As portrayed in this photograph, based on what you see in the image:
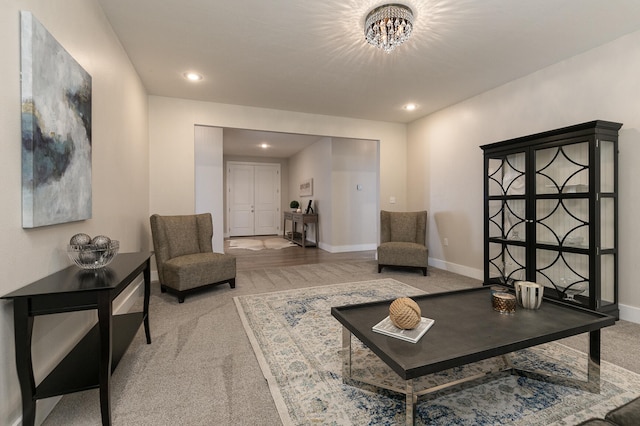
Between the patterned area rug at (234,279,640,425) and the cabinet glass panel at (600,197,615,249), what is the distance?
49.2 inches

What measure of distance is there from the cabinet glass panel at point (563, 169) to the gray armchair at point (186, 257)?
11.1ft

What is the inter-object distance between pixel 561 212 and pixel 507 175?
2.21 feet

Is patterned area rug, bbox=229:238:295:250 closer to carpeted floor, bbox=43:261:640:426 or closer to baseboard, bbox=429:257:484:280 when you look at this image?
baseboard, bbox=429:257:484:280

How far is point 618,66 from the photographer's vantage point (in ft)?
8.46

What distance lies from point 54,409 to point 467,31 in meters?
3.65

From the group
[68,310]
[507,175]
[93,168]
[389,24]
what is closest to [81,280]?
[68,310]

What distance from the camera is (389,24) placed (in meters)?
2.15

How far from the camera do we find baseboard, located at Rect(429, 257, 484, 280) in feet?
12.9

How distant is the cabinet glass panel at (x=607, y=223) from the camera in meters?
2.60

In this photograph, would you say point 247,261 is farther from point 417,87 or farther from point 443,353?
point 443,353

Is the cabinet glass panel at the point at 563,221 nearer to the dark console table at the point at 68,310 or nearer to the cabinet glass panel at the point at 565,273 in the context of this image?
the cabinet glass panel at the point at 565,273

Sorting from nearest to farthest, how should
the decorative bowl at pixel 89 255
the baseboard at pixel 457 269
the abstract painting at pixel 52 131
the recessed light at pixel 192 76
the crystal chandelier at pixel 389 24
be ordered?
1. the abstract painting at pixel 52 131
2. the decorative bowl at pixel 89 255
3. the crystal chandelier at pixel 389 24
4. the recessed light at pixel 192 76
5. the baseboard at pixel 457 269

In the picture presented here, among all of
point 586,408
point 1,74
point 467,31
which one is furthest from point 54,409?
point 467,31

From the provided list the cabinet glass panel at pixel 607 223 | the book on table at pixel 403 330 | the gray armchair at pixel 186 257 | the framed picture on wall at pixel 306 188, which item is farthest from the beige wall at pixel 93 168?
the framed picture on wall at pixel 306 188
